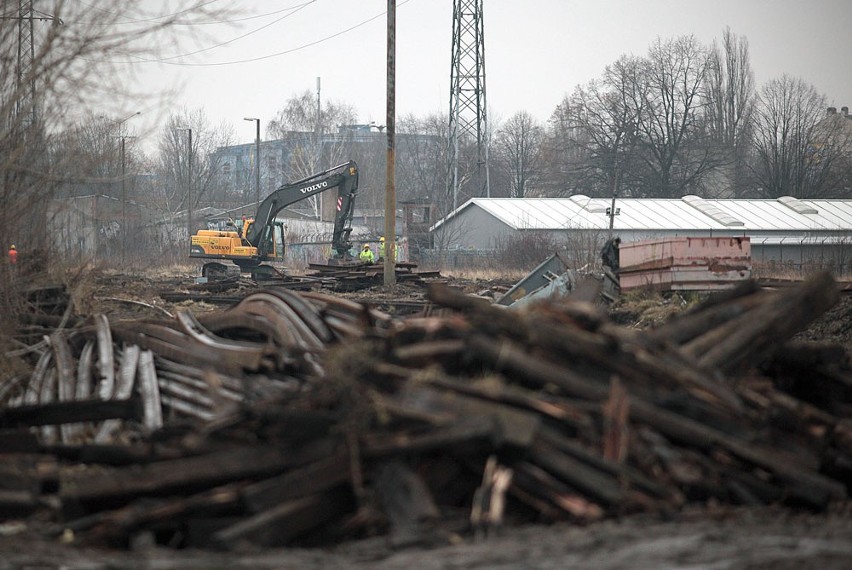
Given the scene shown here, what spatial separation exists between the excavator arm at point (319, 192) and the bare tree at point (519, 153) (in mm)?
54359

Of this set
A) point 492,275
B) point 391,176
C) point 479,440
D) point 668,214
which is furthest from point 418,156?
point 479,440

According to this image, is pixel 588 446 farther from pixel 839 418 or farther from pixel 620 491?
pixel 839 418

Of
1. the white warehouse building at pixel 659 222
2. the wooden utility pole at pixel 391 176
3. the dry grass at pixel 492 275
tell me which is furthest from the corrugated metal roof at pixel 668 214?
the wooden utility pole at pixel 391 176

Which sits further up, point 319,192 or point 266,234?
point 319,192

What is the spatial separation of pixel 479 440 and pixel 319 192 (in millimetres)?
30314

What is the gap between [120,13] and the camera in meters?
10.8

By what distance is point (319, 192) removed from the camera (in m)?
34.4

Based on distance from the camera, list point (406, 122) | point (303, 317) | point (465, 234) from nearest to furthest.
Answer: point (303, 317) → point (465, 234) → point (406, 122)

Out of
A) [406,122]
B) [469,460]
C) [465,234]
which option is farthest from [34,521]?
[406,122]

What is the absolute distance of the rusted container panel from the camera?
21.5 metres

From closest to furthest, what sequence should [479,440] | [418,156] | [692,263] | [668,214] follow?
1. [479,440]
2. [692,263]
3. [668,214]
4. [418,156]

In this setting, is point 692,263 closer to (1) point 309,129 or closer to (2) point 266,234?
(2) point 266,234

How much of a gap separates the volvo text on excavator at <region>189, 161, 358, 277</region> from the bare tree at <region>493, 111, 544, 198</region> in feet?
178

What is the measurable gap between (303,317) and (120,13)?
14.6 ft
